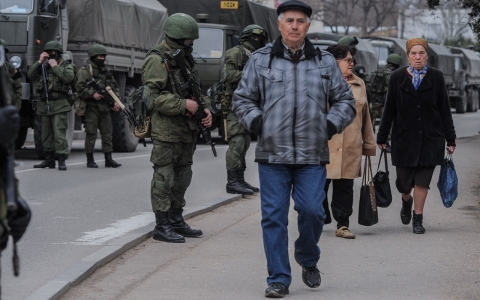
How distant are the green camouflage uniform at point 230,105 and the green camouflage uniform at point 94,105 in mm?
3957

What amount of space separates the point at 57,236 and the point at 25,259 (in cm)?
124

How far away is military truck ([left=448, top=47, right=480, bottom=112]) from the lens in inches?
1834

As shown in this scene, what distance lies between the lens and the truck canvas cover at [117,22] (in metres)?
19.2

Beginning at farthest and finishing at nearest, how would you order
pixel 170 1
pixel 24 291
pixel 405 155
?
pixel 170 1
pixel 405 155
pixel 24 291

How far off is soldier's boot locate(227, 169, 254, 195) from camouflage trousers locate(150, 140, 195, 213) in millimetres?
3546

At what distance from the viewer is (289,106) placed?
6336 millimetres

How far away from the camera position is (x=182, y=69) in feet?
28.0

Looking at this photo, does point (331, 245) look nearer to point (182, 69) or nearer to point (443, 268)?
point (443, 268)

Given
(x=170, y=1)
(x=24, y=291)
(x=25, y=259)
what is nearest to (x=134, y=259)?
(x=25, y=259)

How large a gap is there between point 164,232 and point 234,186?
150 inches

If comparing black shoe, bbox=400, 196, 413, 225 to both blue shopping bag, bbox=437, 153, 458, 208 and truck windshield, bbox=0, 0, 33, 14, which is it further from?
truck windshield, bbox=0, 0, 33, 14

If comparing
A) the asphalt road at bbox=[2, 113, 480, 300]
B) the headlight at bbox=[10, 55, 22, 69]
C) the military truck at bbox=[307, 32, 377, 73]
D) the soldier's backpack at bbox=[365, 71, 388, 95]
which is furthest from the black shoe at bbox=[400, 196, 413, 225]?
the military truck at bbox=[307, 32, 377, 73]

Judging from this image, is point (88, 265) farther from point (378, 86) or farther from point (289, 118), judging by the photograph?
point (378, 86)

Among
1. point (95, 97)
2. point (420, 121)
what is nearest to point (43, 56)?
point (95, 97)
